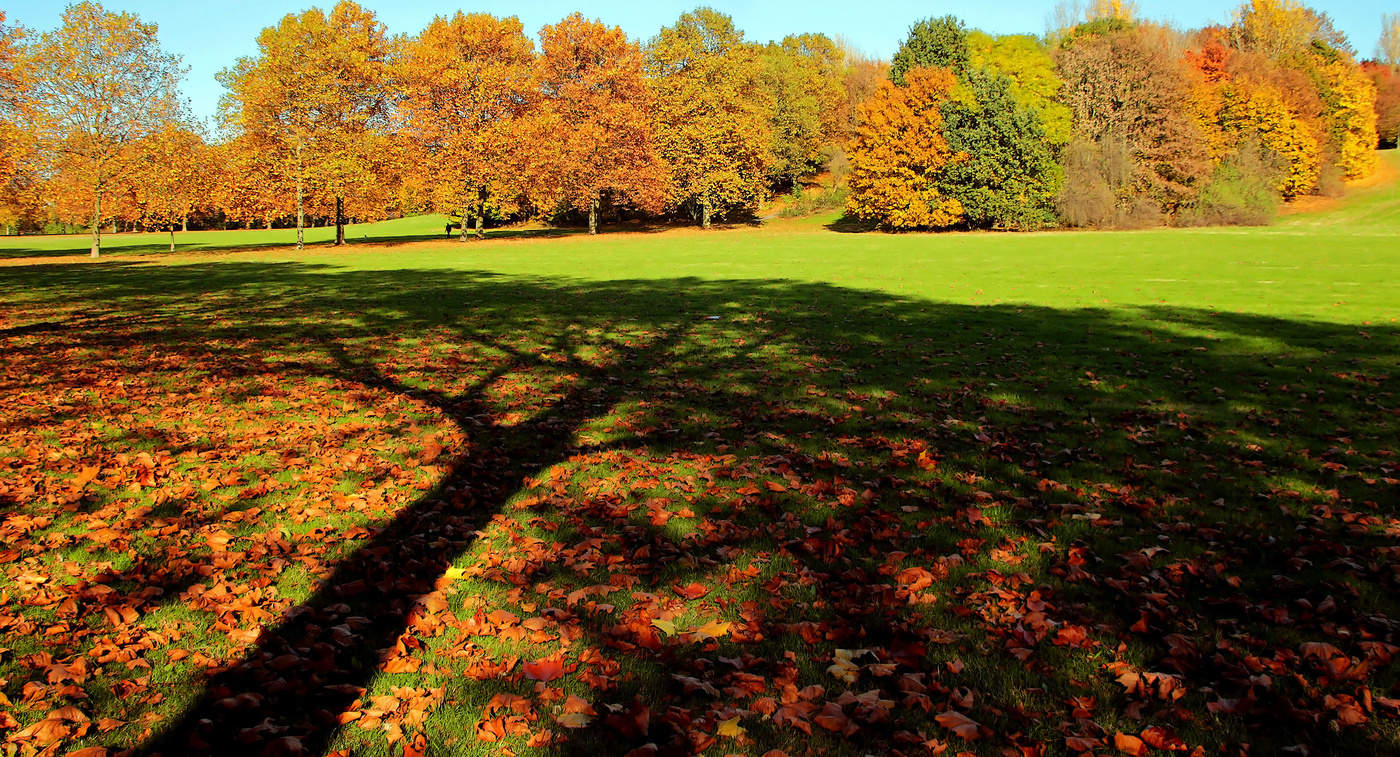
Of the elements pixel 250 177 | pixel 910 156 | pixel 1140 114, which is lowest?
pixel 250 177

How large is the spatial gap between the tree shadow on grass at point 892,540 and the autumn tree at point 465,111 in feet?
121

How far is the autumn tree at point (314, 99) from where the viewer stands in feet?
135

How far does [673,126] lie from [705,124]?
2684 millimetres

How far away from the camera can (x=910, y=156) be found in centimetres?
5750

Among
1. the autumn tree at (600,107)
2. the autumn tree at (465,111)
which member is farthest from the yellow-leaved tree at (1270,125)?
the autumn tree at (465,111)

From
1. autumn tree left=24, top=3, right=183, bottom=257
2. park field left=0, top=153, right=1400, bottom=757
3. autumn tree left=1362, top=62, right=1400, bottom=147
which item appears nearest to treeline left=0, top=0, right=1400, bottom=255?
autumn tree left=24, top=3, right=183, bottom=257

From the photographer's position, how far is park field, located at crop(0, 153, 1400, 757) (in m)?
3.50

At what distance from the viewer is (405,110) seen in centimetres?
4641

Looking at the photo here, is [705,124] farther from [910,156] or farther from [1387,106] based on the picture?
[1387,106]

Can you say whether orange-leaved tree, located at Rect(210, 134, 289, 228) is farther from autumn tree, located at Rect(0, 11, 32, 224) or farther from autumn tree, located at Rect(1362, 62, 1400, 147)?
autumn tree, located at Rect(1362, 62, 1400, 147)

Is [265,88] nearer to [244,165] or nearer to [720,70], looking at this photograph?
[244,165]

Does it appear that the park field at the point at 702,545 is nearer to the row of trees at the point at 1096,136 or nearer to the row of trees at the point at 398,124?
the row of trees at the point at 398,124

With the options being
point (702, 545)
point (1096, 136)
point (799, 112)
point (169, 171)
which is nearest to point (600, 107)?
point (799, 112)

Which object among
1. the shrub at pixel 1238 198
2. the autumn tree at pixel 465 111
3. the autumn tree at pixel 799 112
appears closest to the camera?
the autumn tree at pixel 465 111
